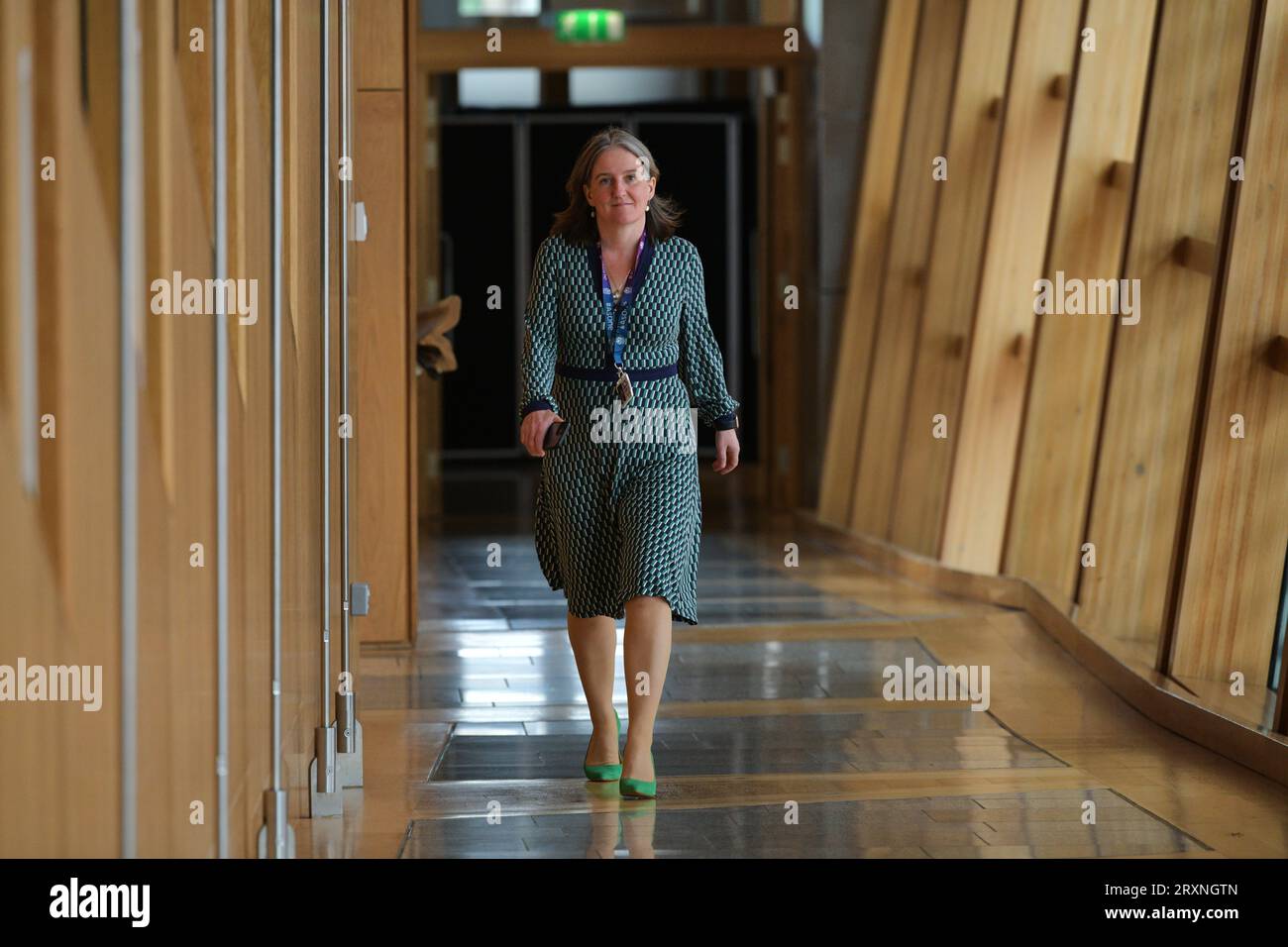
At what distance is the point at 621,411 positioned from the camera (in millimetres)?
3768

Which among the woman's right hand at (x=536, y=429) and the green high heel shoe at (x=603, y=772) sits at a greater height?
the woman's right hand at (x=536, y=429)

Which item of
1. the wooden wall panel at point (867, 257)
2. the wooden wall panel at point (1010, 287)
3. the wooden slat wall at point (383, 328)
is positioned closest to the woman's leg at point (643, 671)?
the wooden slat wall at point (383, 328)

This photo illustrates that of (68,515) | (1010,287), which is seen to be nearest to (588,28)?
(1010,287)

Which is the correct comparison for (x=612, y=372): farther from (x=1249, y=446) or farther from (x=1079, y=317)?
(x=1079, y=317)

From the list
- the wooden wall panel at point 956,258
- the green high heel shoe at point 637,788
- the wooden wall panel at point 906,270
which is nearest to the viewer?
the green high heel shoe at point 637,788

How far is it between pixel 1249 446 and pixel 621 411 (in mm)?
1723

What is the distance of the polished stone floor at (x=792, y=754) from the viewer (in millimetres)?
3395

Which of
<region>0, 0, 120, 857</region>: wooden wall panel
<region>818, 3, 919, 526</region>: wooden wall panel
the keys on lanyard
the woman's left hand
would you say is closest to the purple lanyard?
the keys on lanyard

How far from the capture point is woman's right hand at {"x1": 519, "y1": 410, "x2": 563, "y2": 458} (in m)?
3.73

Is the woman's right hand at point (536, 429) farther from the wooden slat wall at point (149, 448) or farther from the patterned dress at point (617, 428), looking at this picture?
the wooden slat wall at point (149, 448)

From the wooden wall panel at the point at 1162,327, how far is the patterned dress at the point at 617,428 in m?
1.94

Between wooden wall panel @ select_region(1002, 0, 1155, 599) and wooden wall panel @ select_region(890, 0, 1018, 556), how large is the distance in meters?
0.93

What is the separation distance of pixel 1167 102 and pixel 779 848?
119 inches

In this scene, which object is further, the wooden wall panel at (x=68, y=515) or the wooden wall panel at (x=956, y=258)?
the wooden wall panel at (x=956, y=258)
